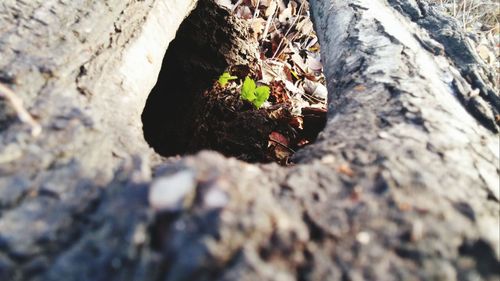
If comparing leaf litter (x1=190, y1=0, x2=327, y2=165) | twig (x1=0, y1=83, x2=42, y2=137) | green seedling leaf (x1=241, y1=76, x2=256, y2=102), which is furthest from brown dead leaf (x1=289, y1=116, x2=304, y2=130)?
twig (x1=0, y1=83, x2=42, y2=137)

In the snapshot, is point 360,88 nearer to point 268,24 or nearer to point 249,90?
point 249,90

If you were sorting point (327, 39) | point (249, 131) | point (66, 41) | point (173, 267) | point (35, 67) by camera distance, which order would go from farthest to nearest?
point (249, 131)
point (327, 39)
point (66, 41)
point (35, 67)
point (173, 267)

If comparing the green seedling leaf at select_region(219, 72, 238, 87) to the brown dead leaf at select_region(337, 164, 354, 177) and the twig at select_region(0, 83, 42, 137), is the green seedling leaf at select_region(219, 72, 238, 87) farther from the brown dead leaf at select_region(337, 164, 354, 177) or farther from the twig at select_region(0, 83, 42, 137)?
the brown dead leaf at select_region(337, 164, 354, 177)

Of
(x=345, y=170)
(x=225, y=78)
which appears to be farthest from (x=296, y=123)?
(x=345, y=170)

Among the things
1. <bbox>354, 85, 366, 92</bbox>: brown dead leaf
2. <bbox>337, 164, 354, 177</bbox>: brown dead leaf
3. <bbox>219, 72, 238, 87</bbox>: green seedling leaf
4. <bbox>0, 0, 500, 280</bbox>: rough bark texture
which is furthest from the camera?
<bbox>219, 72, 238, 87</bbox>: green seedling leaf

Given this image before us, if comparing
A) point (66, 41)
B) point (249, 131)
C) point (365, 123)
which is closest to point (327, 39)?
point (249, 131)

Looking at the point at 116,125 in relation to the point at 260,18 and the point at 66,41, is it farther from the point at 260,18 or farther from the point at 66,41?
the point at 260,18
